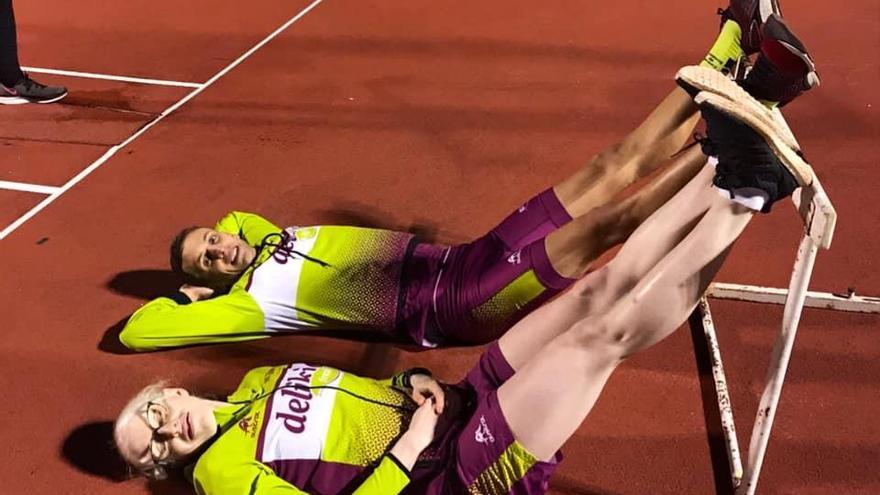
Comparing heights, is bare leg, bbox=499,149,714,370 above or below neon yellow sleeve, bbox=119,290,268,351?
above

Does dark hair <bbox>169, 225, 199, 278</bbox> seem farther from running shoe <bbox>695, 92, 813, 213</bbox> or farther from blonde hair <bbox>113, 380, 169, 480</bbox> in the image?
running shoe <bbox>695, 92, 813, 213</bbox>

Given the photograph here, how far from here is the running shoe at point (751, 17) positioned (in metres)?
1.89

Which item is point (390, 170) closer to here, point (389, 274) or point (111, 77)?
point (389, 274)

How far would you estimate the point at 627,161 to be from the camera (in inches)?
88.3

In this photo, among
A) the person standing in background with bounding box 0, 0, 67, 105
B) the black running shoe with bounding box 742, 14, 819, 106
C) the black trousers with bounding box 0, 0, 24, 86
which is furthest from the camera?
the person standing in background with bounding box 0, 0, 67, 105

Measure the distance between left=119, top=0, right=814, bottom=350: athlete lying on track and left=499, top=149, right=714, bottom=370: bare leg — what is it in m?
0.26

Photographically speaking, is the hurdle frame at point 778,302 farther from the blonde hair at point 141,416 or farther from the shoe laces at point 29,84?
the shoe laces at point 29,84

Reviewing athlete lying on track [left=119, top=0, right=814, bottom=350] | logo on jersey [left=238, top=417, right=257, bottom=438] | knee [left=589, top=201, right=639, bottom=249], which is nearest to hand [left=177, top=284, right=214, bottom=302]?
athlete lying on track [left=119, top=0, right=814, bottom=350]

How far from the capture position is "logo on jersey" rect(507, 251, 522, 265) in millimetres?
2070

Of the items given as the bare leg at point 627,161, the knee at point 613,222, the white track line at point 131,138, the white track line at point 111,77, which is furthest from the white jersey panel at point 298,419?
the white track line at point 111,77

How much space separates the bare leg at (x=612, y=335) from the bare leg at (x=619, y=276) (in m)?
0.01

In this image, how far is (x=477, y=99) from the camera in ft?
12.9

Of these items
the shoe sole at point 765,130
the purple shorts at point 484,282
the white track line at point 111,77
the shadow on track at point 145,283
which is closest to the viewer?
the shoe sole at point 765,130

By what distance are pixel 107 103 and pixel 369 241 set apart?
2294 mm
